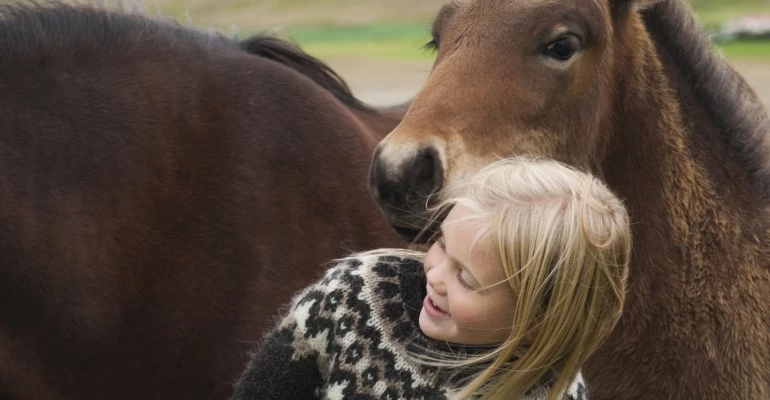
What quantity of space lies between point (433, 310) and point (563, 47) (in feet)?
4.40

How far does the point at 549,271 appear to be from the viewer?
1774mm

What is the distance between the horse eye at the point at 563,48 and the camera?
289 centimetres

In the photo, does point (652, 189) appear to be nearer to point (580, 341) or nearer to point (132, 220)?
point (580, 341)


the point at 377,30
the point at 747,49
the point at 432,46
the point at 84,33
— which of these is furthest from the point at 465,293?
the point at 377,30

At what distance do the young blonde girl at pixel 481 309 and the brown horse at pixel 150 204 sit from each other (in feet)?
3.93

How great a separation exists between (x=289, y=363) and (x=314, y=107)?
1.74 meters

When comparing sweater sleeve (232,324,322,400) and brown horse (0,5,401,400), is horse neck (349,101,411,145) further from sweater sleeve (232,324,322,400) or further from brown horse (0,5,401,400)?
sweater sleeve (232,324,322,400)

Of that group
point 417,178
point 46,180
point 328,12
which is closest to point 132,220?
point 46,180

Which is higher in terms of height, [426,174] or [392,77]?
[426,174]

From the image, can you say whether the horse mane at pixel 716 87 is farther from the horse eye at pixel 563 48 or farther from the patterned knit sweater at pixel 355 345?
the patterned knit sweater at pixel 355 345

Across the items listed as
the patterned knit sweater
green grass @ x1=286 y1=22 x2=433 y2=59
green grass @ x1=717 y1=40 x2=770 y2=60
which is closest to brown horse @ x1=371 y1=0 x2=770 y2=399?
the patterned knit sweater

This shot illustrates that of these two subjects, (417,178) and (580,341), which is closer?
(580,341)

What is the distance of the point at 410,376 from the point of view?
184 cm

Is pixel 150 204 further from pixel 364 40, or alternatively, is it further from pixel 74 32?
pixel 364 40
